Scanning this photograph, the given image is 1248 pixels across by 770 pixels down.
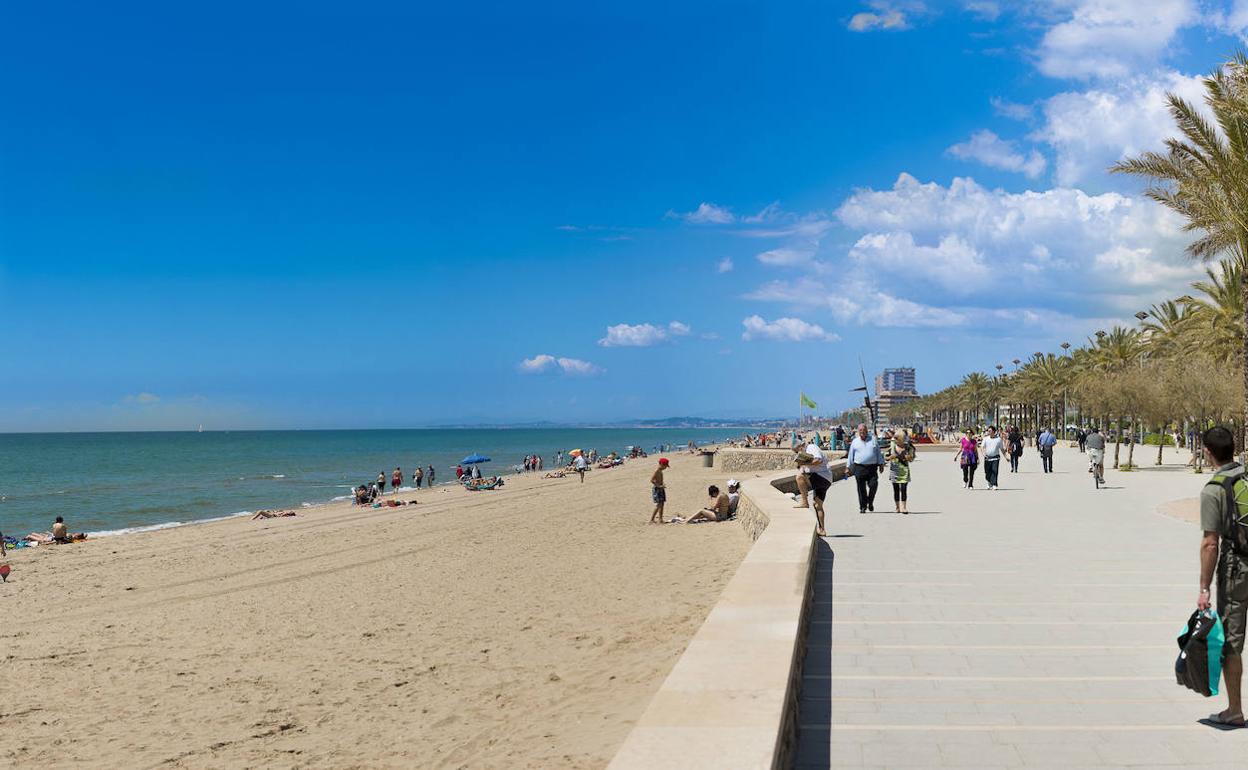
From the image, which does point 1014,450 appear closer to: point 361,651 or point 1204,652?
point 361,651

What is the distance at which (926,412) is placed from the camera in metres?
163

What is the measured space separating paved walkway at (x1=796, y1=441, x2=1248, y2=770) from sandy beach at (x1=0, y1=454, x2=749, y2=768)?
4.92 ft

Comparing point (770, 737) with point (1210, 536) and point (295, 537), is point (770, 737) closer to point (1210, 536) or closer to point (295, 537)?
point (1210, 536)

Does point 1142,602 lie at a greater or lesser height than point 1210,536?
lesser

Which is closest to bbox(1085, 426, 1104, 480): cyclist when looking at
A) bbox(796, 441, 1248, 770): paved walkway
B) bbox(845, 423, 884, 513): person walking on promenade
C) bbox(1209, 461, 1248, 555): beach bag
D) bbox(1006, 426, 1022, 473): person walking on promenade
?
bbox(1006, 426, 1022, 473): person walking on promenade

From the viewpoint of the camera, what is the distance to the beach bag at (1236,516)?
4.40 meters

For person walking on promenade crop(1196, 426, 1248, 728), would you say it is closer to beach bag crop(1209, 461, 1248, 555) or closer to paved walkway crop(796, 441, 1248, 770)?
beach bag crop(1209, 461, 1248, 555)

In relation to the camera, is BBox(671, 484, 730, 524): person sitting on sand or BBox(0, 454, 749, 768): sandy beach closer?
BBox(0, 454, 749, 768): sandy beach

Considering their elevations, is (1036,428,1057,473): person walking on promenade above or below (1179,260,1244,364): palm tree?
below

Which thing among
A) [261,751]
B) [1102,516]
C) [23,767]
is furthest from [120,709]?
[1102,516]

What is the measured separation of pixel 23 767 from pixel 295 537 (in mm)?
18464

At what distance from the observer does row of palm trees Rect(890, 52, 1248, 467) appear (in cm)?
1359

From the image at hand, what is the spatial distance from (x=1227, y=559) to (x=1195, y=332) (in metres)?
36.2

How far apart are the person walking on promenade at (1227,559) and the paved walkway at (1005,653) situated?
0.45 metres
